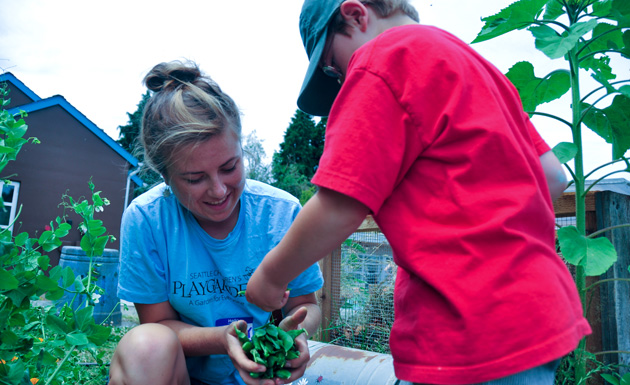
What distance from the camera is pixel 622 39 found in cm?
205

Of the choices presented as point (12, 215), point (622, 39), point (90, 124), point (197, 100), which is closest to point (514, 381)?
point (197, 100)

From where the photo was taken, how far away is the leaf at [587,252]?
157cm

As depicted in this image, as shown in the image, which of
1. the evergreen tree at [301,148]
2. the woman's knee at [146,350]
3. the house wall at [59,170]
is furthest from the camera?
the evergreen tree at [301,148]

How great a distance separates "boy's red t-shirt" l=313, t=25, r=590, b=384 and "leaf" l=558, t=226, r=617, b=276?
0.65 metres

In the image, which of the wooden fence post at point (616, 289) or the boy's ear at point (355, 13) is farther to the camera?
the wooden fence post at point (616, 289)

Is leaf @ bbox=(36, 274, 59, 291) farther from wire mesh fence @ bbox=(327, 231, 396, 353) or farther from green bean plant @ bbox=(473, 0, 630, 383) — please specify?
wire mesh fence @ bbox=(327, 231, 396, 353)

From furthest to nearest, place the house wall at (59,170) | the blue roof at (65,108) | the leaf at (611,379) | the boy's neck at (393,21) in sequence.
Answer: the blue roof at (65,108) → the house wall at (59,170) → the leaf at (611,379) → the boy's neck at (393,21)

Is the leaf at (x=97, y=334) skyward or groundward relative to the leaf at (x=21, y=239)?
groundward

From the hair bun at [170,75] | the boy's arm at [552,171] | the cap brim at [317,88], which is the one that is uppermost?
the hair bun at [170,75]

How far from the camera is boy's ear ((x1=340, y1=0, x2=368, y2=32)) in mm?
1223

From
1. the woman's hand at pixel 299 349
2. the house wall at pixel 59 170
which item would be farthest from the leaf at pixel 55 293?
the house wall at pixel 59 170

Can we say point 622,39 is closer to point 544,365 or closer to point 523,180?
point 523,180

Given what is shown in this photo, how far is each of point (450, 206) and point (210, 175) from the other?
944mm

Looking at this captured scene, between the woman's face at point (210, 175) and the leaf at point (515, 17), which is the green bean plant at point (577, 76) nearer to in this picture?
the leaf at point (515, 17)
